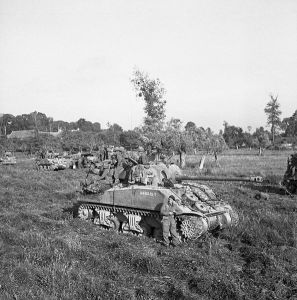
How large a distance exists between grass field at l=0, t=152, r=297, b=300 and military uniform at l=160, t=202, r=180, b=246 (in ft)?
1.33

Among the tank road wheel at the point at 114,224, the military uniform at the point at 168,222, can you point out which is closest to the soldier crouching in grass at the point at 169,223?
the military uniform at the point at 168,222

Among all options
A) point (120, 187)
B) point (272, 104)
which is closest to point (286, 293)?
point (120, 187)

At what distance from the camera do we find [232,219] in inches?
440

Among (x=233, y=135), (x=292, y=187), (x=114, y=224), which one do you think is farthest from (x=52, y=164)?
(x=233, y=135)

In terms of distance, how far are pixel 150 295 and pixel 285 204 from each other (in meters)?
10.1

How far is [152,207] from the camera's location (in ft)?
33.6

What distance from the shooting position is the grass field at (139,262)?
6.77 m

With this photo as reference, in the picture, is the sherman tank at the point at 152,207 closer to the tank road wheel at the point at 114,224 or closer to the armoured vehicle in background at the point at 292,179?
the tank road wheel at the point at 114,224

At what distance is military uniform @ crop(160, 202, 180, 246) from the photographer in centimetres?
970

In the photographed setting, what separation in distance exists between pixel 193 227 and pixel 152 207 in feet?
4.16

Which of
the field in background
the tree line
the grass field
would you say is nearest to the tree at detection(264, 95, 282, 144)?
the tree line

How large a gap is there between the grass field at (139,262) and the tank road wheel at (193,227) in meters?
0.28

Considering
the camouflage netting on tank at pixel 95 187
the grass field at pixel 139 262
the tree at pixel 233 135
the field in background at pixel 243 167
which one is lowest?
the grass field at pixel 139 262

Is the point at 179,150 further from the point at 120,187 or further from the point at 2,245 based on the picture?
the point at 2,245
